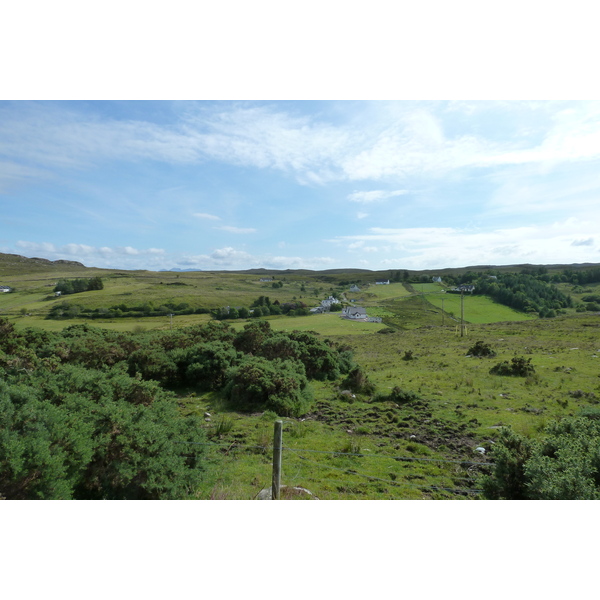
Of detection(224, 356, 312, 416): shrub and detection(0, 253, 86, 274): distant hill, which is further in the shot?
detection(0, 253, 86, 274): distant hill

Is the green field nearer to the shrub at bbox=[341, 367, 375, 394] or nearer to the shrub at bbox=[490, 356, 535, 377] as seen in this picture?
the shrub at bbox=[490, 356, 535, 377]

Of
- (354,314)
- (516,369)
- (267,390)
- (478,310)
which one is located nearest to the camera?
(267,390)

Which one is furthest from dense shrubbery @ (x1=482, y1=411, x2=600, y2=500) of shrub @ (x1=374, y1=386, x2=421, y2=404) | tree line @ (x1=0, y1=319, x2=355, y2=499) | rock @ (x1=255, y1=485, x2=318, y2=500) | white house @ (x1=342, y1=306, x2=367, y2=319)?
white house @ (x1=342, y1=306, x2=367, y2=319)

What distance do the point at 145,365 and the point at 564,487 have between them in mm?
15693

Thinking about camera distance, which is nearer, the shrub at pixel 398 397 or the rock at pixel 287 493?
the rock at pixel 287 493

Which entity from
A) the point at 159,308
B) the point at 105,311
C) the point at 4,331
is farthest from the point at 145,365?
the point at 159,308

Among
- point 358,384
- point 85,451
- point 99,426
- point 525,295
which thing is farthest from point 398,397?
point 525,295

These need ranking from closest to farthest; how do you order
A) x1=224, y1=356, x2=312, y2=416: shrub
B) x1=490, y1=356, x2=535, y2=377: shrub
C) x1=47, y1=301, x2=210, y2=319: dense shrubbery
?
x1=224, y1=356, x2=312, y2=416: shrub, x1=490, y1=356, x2=535, y2=377: shrub, x1=47, y1=301, x2=210, y2=319: dense shrubbery

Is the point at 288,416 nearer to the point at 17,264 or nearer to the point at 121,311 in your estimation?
the point at 121,311

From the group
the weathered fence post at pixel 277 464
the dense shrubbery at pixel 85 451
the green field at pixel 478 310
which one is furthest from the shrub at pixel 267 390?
the green field at pixel 478 310

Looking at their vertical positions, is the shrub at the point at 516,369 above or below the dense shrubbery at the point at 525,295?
below

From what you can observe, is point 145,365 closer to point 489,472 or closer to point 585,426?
point 489,472

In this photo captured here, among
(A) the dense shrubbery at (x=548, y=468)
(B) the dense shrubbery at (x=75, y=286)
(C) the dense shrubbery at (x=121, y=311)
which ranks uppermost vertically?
(B) the dense shrubbery at (x=75, y=286)

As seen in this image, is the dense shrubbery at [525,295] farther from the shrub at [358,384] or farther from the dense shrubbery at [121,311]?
the dense shrubbery at [121,311]
